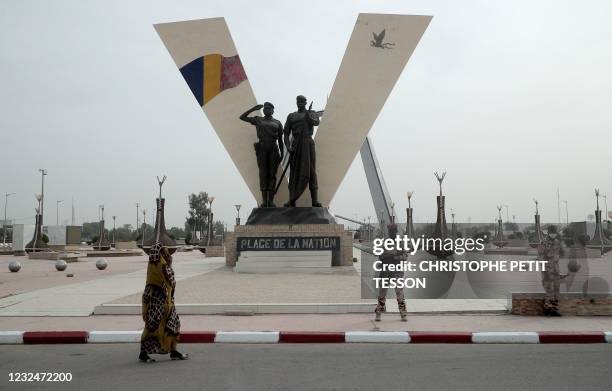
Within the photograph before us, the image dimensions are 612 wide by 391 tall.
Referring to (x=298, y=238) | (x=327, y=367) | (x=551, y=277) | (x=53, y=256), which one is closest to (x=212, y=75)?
(x=298, y=238)

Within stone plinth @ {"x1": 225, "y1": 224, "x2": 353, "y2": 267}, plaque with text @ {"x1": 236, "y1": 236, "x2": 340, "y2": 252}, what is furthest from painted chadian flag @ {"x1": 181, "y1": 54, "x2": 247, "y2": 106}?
plaque with text @ {"x1": 236, "y1": 236, "x2": 340, "y2": 252}

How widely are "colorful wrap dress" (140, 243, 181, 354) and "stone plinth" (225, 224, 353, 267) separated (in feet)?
33.0

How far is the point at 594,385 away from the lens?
446cm

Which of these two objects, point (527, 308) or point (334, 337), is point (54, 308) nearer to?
point (334, 337)

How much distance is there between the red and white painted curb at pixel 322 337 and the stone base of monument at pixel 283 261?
8.26 metres

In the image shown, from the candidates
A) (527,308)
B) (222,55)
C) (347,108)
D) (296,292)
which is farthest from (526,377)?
(222,55)

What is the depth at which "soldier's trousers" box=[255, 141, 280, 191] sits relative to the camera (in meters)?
16.8

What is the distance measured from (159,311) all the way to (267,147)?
11698 millimetres

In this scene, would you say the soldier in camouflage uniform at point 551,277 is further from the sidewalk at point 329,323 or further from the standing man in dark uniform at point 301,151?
the standing man in dark uniform at point 301,151

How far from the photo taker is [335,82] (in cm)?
1756

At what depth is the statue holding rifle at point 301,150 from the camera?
1645 cm

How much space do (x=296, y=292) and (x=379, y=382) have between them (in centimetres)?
573

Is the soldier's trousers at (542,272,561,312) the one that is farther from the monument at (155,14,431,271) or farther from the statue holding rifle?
the statue holding rifle

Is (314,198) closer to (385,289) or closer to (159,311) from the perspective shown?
(385,289)
